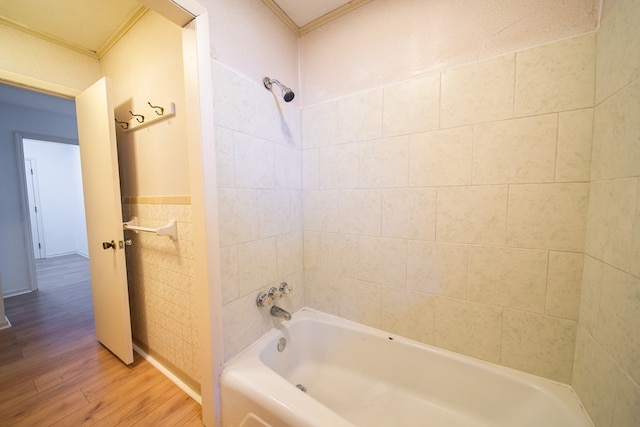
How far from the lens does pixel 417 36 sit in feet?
3.46

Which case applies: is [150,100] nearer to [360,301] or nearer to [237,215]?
[237,215]

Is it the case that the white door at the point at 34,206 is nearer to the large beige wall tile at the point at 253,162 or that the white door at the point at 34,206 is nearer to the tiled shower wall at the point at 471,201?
the large beige wall tile at the point at 253,162

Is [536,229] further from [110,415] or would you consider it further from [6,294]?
[6,294]

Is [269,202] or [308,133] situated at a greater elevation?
[308,133]

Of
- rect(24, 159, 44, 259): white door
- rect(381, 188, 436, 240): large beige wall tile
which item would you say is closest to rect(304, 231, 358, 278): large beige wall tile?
rect(381, 188, 436, 240): large beige wall tile

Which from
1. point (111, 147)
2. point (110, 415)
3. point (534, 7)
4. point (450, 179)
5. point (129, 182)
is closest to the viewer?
point (534, 7)

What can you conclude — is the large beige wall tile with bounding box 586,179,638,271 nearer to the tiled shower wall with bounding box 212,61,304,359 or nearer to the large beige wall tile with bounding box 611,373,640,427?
the large beige wall tile with bounding box 611,373,640,427

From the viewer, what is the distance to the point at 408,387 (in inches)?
45.6

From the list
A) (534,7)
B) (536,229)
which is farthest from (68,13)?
(536,229)

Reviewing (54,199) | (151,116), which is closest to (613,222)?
(151,116)

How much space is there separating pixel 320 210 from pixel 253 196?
46cm

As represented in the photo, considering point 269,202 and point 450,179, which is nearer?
point 450,179

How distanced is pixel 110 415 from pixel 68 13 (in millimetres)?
2282

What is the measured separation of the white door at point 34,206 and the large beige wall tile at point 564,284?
661 centimetres
